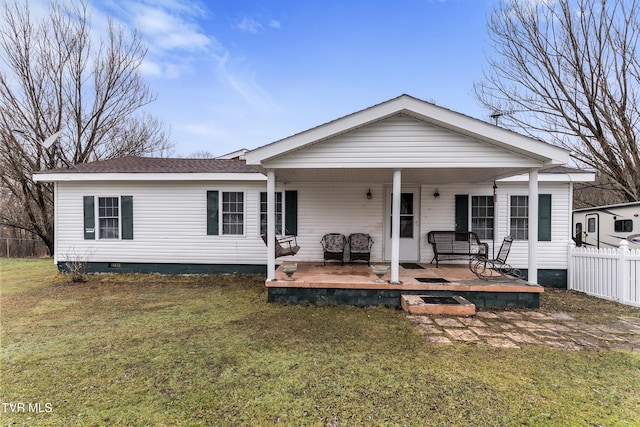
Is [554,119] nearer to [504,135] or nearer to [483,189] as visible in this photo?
[483,189]

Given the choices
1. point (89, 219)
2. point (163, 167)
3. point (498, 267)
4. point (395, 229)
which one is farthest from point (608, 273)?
point (89, 219)

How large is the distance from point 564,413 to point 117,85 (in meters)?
19.3

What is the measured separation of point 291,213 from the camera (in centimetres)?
758

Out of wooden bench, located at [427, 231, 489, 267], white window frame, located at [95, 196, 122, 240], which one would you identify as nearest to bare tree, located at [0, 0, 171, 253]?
white window frame, located at [95, 196, 122, 240]

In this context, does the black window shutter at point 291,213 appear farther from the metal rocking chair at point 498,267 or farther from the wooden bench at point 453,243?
the metal rocking chair at point 498,267

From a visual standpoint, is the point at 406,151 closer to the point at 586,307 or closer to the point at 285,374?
the point at 285,374

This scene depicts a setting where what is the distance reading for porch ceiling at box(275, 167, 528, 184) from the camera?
18.5 feet

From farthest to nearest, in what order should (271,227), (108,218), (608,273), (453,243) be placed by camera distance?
(108,218)
(453,243)
(608,273)
(271,227)

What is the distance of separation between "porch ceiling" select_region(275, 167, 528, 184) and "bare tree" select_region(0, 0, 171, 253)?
12.8 meters

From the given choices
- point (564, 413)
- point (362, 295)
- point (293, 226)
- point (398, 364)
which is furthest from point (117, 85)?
point (564, 413)

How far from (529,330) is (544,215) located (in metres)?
4.34

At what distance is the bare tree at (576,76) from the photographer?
9.84 m

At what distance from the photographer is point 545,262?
7.19 meters

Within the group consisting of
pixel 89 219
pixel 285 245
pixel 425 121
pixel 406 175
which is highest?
pixel 425 121
